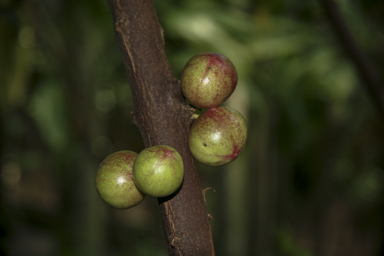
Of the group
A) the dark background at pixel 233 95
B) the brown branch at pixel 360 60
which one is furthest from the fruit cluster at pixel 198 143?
the dark background at pixel 233 95

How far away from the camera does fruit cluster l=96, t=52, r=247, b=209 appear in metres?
0.67

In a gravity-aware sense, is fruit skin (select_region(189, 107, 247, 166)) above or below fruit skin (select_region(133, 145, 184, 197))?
above

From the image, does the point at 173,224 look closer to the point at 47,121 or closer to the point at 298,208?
the point at 47,121

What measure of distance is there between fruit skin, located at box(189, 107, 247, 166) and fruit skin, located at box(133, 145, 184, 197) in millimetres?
52

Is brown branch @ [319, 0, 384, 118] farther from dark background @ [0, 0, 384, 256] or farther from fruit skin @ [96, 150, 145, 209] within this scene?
dark background @ [0, 0, 384, 256]

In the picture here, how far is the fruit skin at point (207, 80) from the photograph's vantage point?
2.39ft

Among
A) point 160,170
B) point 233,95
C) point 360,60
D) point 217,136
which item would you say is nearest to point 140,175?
point 160,170

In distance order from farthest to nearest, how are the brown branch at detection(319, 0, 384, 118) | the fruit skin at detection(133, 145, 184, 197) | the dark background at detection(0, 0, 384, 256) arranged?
the dark background at detection(0, 0, 384, 256) → the brown branch at detection(319, 0, 384, 118) → the fruit skin at detection(133, 145, 184, 197)

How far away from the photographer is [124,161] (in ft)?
2.47

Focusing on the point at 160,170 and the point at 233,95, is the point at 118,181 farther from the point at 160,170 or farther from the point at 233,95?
the point at 233,95

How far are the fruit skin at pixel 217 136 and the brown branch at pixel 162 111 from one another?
0.03m

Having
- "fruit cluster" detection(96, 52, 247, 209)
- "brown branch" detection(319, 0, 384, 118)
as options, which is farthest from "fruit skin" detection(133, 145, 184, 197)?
"brown branch" detection(319, 0, 384, 118)

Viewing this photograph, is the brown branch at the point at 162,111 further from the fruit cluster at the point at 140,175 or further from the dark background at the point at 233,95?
the dark background at the point at 233,95

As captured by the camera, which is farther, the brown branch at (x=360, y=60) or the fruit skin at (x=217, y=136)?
the brown branch at (x=360, y=60)
